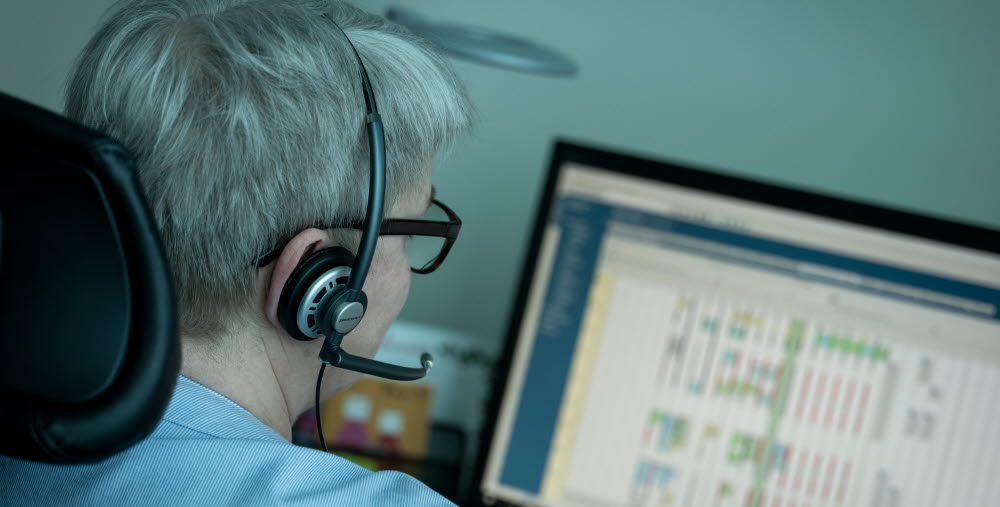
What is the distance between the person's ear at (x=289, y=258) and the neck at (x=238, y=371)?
49 mm

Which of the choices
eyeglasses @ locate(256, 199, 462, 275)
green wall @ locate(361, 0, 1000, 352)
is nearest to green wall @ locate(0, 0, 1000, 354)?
green wall @ locate(361, 0, 1000, 352)

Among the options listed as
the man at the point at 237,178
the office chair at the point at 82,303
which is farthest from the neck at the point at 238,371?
the office chair at the point at 82,303

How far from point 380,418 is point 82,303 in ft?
2.82

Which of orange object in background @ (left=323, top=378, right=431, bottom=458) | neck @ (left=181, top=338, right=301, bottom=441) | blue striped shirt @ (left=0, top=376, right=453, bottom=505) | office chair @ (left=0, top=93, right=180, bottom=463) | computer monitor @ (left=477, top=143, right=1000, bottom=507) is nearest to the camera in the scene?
office chair @ (left=0, top=93, right=180, bottom=463)

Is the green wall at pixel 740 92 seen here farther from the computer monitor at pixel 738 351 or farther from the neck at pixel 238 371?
the neck at pixel 238 371

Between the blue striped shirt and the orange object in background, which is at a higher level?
the blue striped shirt

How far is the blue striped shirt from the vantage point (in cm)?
52

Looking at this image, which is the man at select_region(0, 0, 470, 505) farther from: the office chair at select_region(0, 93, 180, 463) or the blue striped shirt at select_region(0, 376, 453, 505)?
the office chair at select_region(0, 93, 180, 463)

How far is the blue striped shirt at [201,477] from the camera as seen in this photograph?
1.71 ft

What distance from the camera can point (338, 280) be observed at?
603 millimetres

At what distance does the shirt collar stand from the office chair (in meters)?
0.18

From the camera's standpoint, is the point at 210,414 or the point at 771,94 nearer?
the point at 210,414

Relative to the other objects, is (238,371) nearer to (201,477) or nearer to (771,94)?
(201,477)

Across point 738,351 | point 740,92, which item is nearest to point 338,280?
point 738,351
